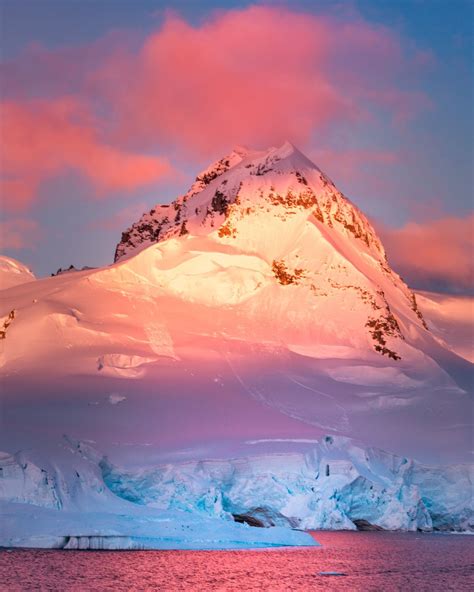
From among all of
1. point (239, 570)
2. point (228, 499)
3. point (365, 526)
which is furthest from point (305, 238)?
point (239, 570)

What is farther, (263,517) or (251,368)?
(251,368)

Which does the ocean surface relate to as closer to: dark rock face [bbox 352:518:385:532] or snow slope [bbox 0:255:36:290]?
dark rock face [bbox 352:518:385:532]

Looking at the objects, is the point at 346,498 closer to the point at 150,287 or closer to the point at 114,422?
the point at 114,422

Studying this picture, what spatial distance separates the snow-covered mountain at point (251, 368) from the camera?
6322 cm

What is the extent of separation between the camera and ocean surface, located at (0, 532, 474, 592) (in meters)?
40.3

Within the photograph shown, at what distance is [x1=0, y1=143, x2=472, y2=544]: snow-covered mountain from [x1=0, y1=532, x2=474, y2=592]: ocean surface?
151 inches

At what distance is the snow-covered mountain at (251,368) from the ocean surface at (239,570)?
3829 mm

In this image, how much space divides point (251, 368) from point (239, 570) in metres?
41.1

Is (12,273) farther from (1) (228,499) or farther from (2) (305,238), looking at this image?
(1) (228,499)

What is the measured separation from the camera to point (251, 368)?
85938 millimetres

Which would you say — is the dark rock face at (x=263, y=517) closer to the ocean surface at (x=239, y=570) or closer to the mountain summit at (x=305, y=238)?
the ocean surface at (x=239, y=570)

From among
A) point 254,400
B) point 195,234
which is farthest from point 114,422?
point 195,234

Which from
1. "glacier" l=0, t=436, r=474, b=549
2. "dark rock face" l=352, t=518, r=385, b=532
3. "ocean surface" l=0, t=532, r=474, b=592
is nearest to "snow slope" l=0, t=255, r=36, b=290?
"glacier" l=0, t=436, r=474, b=549

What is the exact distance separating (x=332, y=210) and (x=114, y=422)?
4664 centimetres
